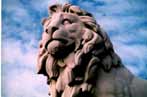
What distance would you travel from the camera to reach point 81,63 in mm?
9484

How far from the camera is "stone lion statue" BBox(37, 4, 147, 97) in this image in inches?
373

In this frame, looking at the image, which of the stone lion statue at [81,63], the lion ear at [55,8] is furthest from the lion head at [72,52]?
the lion ear at [55,8]

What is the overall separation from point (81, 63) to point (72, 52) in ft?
0.80

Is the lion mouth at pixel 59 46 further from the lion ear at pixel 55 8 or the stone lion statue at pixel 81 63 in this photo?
the lion ear at pixel 55 8

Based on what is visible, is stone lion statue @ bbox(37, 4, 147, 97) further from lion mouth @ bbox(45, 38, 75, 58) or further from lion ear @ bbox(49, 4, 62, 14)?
lion ear @ bbox(49, 4, 62, 14)

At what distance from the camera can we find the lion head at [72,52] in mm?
9492

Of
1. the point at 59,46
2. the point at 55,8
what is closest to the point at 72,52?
the point at 59,46

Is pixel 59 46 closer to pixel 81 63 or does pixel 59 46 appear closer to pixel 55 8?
pixel 81 63

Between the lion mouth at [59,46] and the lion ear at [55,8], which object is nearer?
the lion mouth at [59,46]

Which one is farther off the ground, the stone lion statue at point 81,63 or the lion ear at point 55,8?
the lion ear at point 55,8

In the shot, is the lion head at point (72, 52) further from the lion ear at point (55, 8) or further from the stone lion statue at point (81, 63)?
the lion ear at point (55, 8)

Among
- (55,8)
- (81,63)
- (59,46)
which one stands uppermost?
(55,8)

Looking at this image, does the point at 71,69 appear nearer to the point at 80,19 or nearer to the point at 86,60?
the point at 86,60

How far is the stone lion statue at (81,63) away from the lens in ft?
31.1
